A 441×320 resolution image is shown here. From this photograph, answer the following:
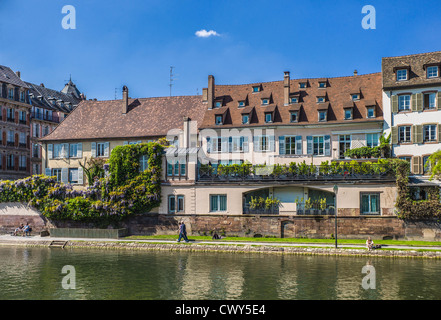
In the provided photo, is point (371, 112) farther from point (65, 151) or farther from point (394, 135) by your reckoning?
point (65, 151)

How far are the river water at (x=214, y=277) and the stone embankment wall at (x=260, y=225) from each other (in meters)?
7.61

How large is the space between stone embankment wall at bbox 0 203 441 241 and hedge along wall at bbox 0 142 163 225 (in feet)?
3.78

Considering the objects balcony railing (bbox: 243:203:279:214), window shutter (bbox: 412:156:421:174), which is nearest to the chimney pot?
balcony railing (bbox: 243:203:279:214)

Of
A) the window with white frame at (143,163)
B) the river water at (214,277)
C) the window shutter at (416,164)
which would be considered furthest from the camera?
the window with white frame at (143,163)

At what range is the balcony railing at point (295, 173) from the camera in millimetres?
41688

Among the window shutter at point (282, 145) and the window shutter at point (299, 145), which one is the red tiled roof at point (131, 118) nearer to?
the window shutter at point (282, 145)

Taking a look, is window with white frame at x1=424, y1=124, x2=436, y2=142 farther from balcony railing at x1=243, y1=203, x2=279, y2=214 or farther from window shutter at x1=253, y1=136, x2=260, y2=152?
window shutter at x1=253, y1=136, x2=260, y2=152

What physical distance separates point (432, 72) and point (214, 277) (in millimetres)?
32344

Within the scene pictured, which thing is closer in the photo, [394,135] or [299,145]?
[394,135]

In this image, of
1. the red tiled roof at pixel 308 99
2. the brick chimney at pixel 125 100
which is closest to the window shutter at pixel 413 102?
the red tiled roof at pixel 308 99

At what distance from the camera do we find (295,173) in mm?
43688

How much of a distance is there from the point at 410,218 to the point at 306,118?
15950mm

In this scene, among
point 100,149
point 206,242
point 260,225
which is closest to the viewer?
point 206,242

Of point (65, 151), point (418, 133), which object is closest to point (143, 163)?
point (65, 151)
